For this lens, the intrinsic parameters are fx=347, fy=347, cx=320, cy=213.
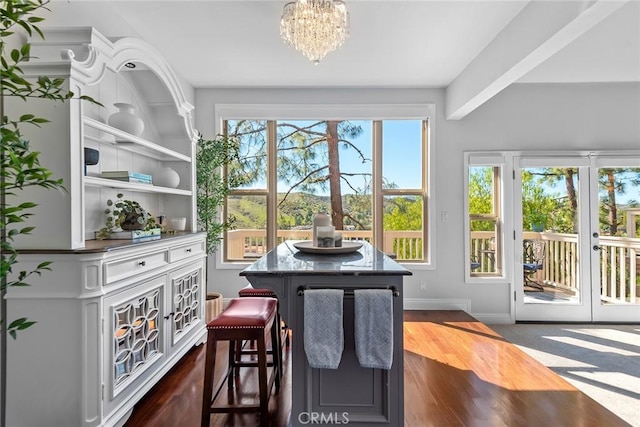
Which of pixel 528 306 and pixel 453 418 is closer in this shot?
pixel 453 418

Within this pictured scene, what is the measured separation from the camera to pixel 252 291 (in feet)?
8.46

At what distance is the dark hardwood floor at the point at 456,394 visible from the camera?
2074mm

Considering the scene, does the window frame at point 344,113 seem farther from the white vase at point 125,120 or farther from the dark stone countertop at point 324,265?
the dark stone countertop at point 324,265

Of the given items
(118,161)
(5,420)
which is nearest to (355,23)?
(118,161)

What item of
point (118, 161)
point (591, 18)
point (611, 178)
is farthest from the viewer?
point (611, 178)

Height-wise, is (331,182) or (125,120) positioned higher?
(125,120)

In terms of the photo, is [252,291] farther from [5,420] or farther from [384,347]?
[5,420]

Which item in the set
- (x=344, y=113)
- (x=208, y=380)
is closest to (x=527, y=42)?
(x=344, y=113)

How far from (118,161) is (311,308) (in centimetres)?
209

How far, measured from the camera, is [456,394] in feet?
7.72

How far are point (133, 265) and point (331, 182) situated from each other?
8.87 ft

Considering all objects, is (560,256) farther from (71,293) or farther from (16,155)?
(16,155)

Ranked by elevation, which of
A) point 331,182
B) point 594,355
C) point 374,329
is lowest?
point 594,355

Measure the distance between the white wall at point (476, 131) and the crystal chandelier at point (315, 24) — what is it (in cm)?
183
